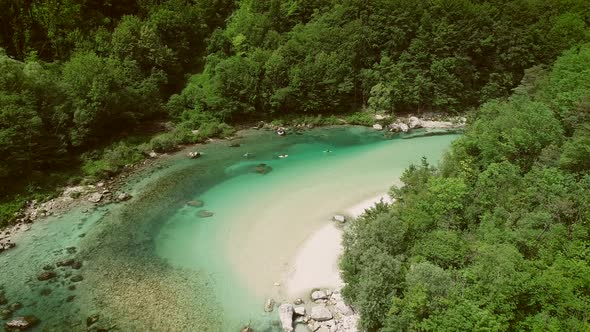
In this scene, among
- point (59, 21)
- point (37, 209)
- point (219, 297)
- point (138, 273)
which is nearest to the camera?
point (219, 297)

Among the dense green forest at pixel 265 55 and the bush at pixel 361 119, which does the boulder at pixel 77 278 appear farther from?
the bush at pixel 361 119

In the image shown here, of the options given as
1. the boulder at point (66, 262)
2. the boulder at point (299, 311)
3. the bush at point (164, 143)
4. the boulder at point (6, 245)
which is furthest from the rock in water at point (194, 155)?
the boulder at point (299, 311)

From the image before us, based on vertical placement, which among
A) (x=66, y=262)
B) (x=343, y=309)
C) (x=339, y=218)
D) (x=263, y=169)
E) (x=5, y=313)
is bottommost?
(x=343, y=309)

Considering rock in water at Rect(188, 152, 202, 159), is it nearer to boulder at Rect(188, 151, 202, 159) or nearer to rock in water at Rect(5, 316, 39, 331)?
boulder at Rect(188, 151, 202, 159)

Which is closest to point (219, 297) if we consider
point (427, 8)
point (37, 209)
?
point (37, 209)

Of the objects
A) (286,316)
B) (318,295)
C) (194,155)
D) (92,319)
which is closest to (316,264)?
(318,295)

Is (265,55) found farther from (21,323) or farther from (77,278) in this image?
(21,323)

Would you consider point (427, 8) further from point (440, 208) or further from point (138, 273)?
point (138, 273)
